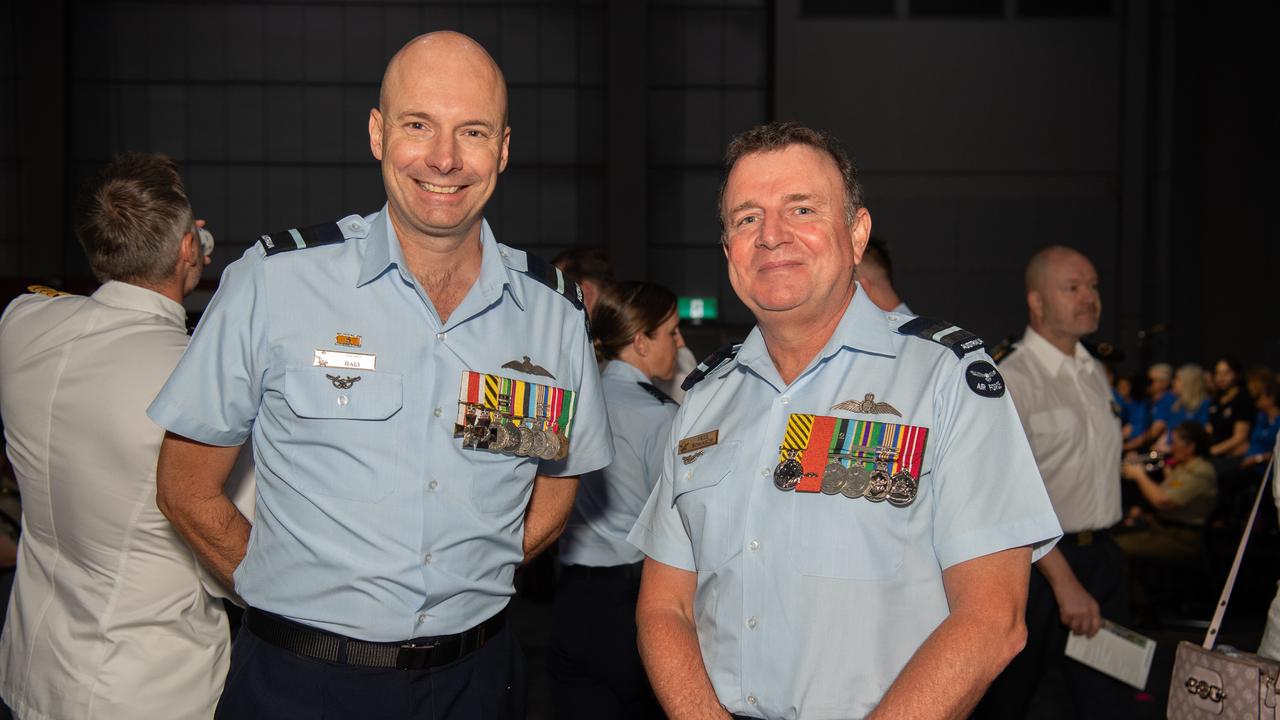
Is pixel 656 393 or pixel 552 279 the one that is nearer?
pixel 552 279

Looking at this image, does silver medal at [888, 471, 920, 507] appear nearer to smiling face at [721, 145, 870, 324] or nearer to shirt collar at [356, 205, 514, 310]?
smiling face at [721, 145, 870, 324]

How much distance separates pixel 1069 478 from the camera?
11.5 feet

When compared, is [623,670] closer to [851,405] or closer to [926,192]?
[851,405]

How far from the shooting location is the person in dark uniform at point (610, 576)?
3.01 m

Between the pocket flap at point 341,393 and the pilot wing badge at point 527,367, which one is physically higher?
the pilot wing badge at point 527,367

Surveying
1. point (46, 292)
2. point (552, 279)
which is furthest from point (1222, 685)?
point (46, 292)

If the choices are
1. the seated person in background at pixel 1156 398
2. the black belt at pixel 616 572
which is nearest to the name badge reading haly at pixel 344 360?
the black belt at pixel 616 572

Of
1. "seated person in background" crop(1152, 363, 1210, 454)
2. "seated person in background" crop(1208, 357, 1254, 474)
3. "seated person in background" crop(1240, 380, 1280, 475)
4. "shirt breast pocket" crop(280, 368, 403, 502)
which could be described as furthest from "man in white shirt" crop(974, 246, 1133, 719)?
"seated person in background" crop(1152, 363, 1210, 454)

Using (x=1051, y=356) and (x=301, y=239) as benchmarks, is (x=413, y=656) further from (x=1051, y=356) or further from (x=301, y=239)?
(x=1051, y=356)

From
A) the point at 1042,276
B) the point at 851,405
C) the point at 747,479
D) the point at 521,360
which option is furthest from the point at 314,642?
the point at 1042,276

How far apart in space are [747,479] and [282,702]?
815mm

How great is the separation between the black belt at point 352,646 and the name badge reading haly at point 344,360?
421 millimetres

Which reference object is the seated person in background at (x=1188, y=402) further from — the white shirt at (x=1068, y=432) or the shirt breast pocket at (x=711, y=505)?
the shirt breast pocket at (x=711, y=505)

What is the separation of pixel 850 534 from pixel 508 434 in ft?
2.05
